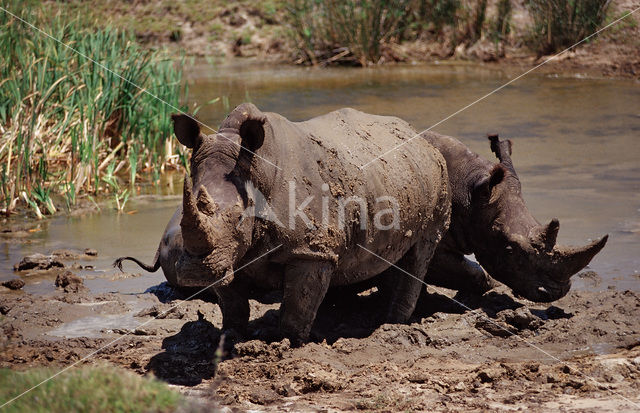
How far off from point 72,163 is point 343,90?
6.99 m

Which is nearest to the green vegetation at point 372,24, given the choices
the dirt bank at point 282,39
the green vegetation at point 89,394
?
the dirt bank at point 282,39

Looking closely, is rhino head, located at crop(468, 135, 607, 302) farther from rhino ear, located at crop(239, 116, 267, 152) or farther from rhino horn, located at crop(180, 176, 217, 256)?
rhino horn, located at crop(180, 176, 217, 256)

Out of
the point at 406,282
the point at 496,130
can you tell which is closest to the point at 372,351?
the point at 406,282

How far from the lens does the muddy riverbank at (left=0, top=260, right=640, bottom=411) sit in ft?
16.6

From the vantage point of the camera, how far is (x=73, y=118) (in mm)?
10141

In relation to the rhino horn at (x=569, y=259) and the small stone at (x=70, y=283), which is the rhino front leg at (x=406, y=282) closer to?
the rhino horn at (x=569, y=259)

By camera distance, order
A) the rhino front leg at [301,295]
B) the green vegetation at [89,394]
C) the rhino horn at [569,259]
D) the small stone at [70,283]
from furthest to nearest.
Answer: the small stone at [70,283], the rhino horn at [569,259], the rhino front leg at [301,295], the green vegetation at [89,394]

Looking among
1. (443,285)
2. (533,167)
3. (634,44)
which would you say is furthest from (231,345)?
(634,44)

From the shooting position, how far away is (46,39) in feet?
35.2

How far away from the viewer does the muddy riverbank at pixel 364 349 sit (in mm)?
5066

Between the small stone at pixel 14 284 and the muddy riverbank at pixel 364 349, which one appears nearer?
the muddy riverbank at pixel 364 349

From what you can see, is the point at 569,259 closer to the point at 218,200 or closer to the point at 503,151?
Result: the point at 503,151

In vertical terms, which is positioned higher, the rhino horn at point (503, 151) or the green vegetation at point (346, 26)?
the green vegetation at point (346, 26)

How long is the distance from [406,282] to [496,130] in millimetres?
6185
